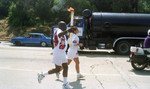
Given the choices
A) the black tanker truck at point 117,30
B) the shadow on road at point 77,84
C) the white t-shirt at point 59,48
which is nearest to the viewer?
the white t-shirt at point 59,48

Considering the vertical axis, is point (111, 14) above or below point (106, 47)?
above

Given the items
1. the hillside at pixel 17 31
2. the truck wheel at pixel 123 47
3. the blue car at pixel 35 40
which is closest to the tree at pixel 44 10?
the hillside at pixel 17 31

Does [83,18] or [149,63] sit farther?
[83,18]

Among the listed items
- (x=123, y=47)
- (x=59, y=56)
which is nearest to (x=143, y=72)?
(x=59, y=56)

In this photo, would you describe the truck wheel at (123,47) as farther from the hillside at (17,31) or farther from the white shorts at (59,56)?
the hillside at (17,31)

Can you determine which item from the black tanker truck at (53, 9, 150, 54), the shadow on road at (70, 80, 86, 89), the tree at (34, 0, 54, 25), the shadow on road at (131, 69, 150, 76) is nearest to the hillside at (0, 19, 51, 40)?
the tree at (34, 0, 54, 25)

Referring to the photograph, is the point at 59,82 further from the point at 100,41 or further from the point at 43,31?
the point at 43,31

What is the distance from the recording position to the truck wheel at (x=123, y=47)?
11570 mm

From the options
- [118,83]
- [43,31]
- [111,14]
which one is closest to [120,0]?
[43,31]

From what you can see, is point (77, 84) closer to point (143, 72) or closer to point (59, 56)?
point (59, 56)

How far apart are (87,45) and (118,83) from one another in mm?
6599

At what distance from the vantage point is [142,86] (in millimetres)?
5098

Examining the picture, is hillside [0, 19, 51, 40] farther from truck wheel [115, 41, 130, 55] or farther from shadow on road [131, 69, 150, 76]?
shadow on road [131, 69, 150, 76]

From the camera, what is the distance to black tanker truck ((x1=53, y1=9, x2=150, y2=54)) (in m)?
11.6
